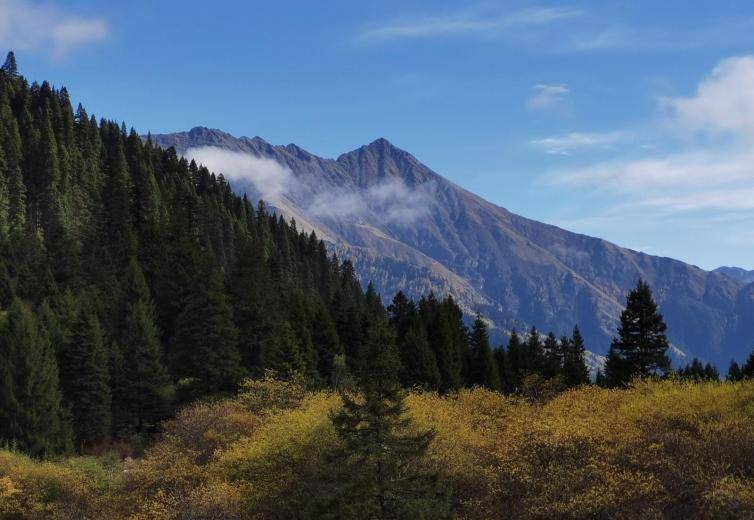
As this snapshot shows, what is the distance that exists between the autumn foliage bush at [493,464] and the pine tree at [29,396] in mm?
10094

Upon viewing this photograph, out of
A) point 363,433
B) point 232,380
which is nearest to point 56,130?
point 232,380

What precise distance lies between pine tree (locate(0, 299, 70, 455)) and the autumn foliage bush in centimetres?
1009

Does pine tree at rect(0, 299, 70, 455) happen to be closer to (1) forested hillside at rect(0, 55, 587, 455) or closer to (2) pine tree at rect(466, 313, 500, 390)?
(1) forested hillside at rect(0, 55, 587, 455)

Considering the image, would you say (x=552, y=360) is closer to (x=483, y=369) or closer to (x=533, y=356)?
(x=533, y=356)

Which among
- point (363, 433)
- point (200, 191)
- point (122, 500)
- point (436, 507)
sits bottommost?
point (122, 500)

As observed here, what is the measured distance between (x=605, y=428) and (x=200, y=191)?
528ft

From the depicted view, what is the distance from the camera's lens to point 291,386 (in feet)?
203

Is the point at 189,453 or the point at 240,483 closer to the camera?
the point at 240,483

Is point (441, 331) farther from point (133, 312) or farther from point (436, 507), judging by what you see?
point (436, 507)

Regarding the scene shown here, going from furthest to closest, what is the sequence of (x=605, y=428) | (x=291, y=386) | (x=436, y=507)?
(x=291, y=386) < (x=605, y=428) < (x=436, y=507)

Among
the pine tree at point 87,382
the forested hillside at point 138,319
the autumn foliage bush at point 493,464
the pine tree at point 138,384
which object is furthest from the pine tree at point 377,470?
the pine tree at point 138,384

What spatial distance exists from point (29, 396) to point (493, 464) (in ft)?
157

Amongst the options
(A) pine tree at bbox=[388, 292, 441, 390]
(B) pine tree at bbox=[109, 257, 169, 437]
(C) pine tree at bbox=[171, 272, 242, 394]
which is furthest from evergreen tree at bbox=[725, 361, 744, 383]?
(B) pine tree at bbox=[109, 257, 169, 437]

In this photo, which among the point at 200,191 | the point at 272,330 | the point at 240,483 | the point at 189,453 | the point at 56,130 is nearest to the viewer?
the point at 240,483
